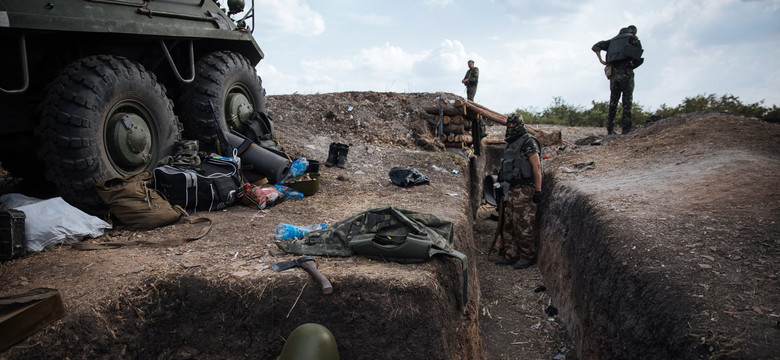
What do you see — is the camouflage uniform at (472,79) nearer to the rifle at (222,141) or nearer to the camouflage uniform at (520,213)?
the camouflage uniform at (520,213)

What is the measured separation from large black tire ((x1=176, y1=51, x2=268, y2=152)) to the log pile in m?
4.69

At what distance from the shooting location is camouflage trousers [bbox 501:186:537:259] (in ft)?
20.1

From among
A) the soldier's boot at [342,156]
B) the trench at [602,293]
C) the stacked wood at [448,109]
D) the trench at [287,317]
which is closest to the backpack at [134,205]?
the trench at [287,317]

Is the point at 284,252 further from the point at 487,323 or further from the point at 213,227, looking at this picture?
the point at 487,323

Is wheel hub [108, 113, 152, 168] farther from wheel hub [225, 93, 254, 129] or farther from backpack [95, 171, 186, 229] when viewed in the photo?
wheel hub [225, 93, 254, 129]

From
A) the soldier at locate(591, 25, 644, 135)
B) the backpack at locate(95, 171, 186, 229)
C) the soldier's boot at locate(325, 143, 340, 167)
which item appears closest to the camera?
the backpack at locate(95, 171, 186, 229)

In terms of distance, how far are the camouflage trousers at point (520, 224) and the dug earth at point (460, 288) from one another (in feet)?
1.90

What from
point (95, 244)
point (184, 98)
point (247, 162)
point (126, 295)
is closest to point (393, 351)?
point (126, 295)

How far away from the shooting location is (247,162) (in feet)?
19.5

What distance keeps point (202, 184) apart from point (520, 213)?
389 cm

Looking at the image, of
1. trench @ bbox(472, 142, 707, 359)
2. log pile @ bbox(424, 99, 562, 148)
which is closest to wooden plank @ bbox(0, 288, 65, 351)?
trench @ bbox(472, 142, 707, 359)

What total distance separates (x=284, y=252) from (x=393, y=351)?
1.13 meters

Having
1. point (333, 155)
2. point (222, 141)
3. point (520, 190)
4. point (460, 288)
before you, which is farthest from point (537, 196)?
point (222, 141)

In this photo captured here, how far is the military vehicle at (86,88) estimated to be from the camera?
13.1 feet
